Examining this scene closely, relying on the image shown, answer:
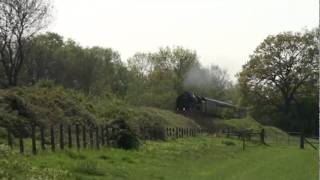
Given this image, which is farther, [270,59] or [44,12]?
[270,59]

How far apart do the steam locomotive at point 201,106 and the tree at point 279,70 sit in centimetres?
773

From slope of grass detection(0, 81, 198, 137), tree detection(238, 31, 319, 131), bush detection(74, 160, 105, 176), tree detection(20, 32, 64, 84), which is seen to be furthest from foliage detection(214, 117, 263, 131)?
bush detection(74, 160, 105, 176)

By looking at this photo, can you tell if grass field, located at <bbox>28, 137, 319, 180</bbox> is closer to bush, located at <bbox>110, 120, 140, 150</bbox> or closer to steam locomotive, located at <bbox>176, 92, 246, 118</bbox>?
bush, located at <bbox>110, 120, 140, 150</bbox>

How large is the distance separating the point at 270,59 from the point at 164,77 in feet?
91.7

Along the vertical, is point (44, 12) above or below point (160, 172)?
above

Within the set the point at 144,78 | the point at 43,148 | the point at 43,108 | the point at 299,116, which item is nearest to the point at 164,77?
the point at 144,78

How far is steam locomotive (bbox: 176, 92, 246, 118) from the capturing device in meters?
114

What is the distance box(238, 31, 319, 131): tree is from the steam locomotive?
7730 mm

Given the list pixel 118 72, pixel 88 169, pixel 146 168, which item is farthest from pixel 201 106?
pixel 88 169

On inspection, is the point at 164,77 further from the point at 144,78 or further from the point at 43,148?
the point at 43,148

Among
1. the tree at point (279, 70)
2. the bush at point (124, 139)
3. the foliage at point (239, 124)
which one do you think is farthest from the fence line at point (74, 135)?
the tree at point (279, 70)

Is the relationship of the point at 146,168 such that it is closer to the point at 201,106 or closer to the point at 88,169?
the point at 88,169

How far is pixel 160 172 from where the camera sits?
26062 mm

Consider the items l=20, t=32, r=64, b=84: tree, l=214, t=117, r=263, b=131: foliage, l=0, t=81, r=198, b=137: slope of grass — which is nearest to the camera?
l=0, t=81, r=198, b=137: slope of grass
